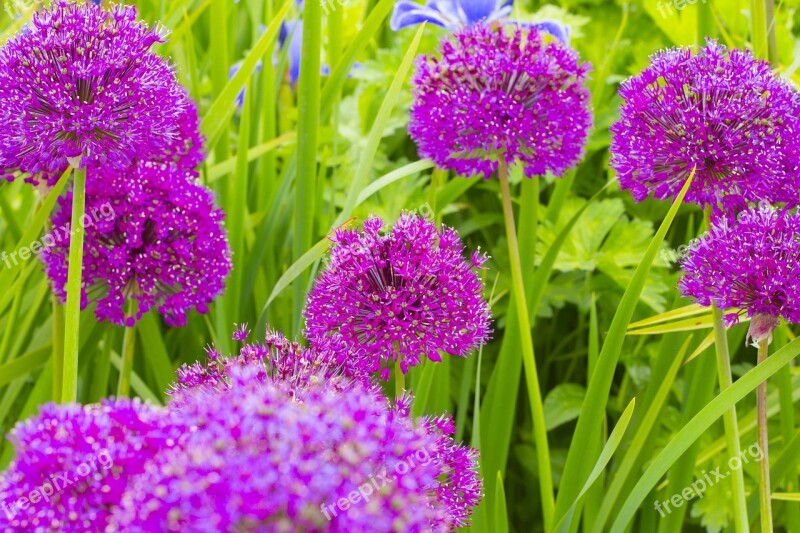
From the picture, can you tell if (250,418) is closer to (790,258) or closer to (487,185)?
(790,258)

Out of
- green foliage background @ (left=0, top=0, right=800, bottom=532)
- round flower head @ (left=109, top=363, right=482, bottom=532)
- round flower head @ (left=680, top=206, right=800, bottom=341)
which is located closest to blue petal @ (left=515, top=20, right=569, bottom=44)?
green foliage background @ (left=0, top=0, right=800, bottom=532)

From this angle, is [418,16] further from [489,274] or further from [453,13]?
[489,274]

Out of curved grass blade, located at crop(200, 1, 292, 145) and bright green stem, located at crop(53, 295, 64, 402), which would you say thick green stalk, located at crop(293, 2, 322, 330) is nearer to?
curved grass blade, located at crop(200, 1, 292, 145)

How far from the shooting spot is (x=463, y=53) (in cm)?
171

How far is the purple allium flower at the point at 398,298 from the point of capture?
1.37m

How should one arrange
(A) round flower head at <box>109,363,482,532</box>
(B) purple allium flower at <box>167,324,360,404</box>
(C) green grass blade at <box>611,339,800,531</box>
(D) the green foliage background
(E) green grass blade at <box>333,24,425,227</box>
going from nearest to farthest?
(A) round flower head at <box>109,363,482,532</box>
(B) purple allium flower at <box>167,324,360,404</box>
(C) green grass blade at <box>611,339,800,531</box>
(E) green grass blade at <box>333,24,425,227</box>
(D) the green foliage background

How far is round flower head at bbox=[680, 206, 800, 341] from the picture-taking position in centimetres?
132

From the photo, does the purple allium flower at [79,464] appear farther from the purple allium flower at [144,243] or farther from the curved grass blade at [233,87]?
the curved grass blade at [233,87]

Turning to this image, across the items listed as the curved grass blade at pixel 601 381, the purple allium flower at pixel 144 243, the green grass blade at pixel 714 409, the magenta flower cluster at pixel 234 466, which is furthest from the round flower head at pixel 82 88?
the green grass blade at pixel 714 409

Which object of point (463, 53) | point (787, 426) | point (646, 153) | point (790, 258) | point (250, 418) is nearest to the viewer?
point (250, 418)

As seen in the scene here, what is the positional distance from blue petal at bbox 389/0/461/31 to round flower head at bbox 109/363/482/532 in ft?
4.37

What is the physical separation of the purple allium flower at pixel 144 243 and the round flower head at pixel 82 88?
262 millimetres

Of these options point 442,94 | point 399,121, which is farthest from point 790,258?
point 399,121

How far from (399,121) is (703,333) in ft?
4.03
